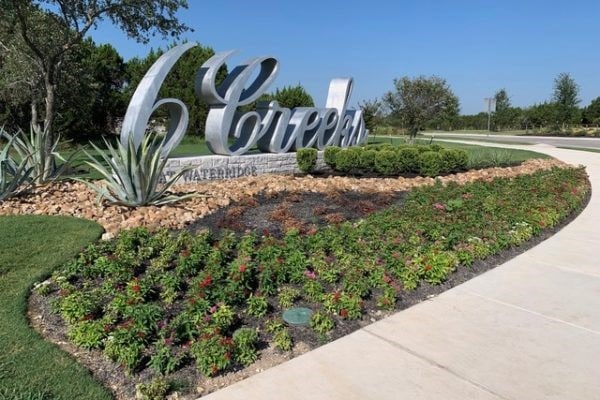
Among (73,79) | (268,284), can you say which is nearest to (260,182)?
(268,284)

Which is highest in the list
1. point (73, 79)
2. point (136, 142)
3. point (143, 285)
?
point (73, 79)

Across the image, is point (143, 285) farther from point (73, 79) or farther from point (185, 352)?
point (73, 79)

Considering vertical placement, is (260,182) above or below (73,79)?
below

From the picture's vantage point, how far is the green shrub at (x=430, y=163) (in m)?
11.5

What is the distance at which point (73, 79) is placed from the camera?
21.4 metres

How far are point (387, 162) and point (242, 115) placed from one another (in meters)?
3.69

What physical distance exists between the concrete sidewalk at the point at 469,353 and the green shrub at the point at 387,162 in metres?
7.01

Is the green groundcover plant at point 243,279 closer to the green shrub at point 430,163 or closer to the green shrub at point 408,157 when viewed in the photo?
the green shrub at point 430,163

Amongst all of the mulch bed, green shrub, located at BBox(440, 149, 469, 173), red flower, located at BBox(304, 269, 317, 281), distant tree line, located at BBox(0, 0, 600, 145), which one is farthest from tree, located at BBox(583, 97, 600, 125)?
red flower, located at BBox(304, 269, 317, 281)

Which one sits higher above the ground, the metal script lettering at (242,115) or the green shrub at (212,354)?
the metal script lettering at (242,115)

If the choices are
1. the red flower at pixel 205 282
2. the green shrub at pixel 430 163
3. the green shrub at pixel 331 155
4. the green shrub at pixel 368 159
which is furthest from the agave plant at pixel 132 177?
the green shrub at pixel 430 163

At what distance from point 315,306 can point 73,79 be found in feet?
68.9

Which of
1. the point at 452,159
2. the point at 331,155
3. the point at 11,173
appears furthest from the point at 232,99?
the point at 452,159

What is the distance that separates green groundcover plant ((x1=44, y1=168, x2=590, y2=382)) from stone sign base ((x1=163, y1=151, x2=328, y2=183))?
415cm
